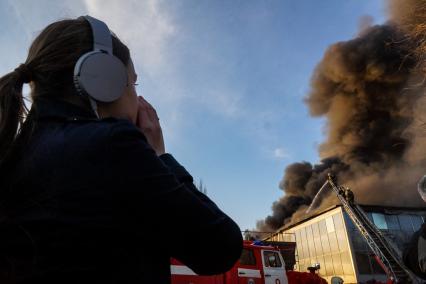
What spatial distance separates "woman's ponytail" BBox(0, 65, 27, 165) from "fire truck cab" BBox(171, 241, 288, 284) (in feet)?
21.6

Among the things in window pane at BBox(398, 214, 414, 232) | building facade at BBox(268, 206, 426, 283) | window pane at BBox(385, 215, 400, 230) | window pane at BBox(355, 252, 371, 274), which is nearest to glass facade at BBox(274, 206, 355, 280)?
building facade at BBox(268, 206, 426, 283)

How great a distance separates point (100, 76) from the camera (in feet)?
2.91

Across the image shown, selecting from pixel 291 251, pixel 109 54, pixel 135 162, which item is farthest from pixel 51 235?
pixel 291 251

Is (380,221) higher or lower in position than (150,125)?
higher

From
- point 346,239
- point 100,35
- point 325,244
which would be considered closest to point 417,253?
point 100,35

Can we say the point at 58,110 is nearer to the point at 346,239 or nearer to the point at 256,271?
the point at 256,271

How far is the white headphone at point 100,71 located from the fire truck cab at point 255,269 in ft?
21.5

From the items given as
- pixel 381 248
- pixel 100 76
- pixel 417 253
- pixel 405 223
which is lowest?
pixel 417 253

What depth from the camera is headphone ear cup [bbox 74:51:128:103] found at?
0.87m

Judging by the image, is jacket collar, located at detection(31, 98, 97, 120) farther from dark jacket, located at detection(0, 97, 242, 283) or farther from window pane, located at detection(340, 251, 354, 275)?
window pane, located at detection(340, 251, 354, 275)

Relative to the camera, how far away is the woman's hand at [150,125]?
96cm

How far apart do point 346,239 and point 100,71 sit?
1761 cm

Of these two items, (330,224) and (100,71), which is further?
(330,224)

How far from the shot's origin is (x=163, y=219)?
68 centimetres
